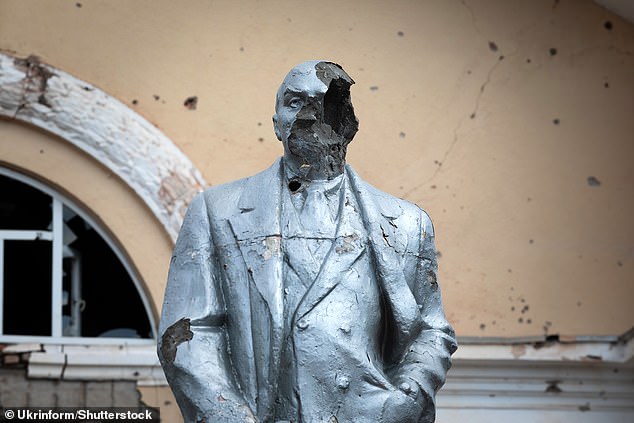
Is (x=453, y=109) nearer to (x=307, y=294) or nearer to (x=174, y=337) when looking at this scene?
(x=307, y=294)

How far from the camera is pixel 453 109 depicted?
32.5 feet

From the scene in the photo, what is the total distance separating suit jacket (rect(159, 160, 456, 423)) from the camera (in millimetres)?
6297

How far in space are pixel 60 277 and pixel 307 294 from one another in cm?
341

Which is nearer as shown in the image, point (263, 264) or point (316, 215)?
point (263, 264)

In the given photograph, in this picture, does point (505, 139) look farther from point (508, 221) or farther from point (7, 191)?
point (7, 191)

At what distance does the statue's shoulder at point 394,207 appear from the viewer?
21.9ft

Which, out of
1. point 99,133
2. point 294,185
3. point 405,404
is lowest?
point 405,404

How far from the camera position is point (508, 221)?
9852 millimetres

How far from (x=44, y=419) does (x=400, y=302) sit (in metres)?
3.40

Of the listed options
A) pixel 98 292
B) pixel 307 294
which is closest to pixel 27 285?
pixel 98 292

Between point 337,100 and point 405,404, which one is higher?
point 337,100

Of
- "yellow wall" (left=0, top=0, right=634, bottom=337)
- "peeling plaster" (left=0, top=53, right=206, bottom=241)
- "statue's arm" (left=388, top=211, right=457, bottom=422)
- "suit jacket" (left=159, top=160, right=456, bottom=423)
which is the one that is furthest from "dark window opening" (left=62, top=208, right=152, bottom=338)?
"statue's arm" (left=388, top=211, right=457, bottom=422)

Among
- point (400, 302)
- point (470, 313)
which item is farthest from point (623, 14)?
point (400, 302)

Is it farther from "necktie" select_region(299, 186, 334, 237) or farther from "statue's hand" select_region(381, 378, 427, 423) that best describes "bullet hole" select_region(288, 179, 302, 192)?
"statue's hand" select_region(381, 378, 427, 423)
